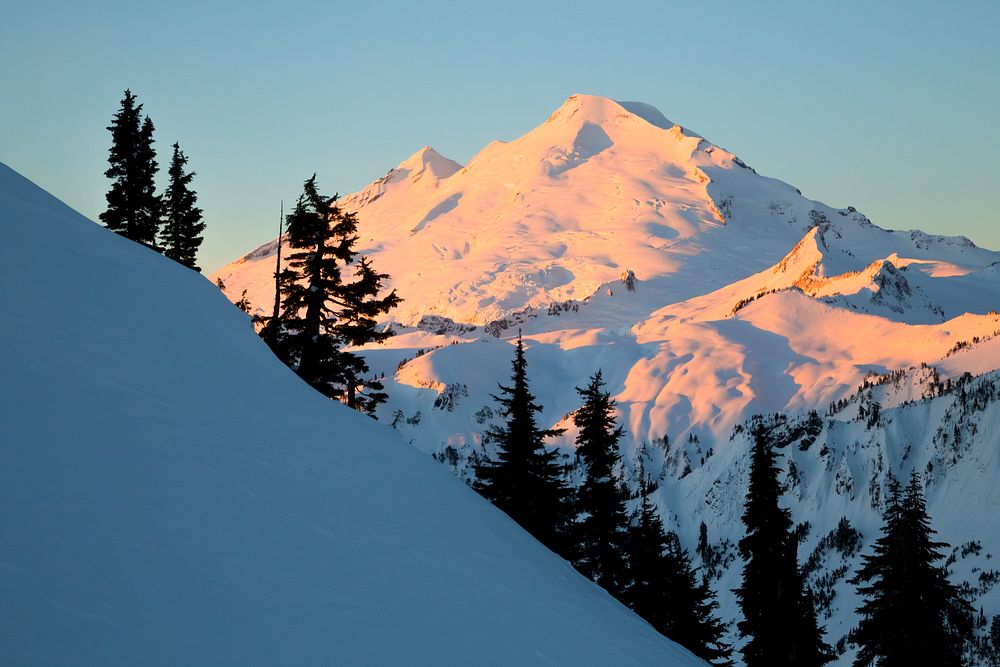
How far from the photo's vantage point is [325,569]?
13406 millimetres

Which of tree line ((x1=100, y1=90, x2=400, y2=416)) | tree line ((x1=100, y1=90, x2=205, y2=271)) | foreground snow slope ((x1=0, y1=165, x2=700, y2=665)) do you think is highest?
tree line ((x1=100, y1=90, x2=205, y2=271))

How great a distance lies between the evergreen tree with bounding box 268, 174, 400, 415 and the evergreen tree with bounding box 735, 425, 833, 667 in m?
12.6

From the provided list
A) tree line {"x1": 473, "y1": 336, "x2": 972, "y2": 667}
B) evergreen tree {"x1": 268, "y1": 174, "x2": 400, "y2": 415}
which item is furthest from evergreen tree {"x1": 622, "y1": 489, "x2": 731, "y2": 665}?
evergreen tree {"x1": 268, "y1": 174, "x2": 400, "y2": 415}

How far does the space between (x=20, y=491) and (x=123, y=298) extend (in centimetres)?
876

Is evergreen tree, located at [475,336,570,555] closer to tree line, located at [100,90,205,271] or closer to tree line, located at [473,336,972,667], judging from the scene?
tree line, located at [473,336,972,667]

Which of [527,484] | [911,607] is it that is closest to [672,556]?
[527,484]

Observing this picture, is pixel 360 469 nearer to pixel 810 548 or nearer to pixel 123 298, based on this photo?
pixel 123 298

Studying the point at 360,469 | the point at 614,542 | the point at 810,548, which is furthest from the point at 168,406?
the point at 810,548

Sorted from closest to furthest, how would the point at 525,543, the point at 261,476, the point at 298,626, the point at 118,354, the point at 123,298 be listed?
the point at 298,626, the point at 261,476, the point at 118,354, the point at 123,298, the point at 525,543

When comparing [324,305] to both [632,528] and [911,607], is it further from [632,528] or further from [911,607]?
[911,607]

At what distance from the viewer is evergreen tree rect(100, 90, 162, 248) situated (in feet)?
155

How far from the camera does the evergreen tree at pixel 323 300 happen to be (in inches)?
1248

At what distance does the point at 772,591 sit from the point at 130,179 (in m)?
35.0

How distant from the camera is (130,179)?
47.5m
